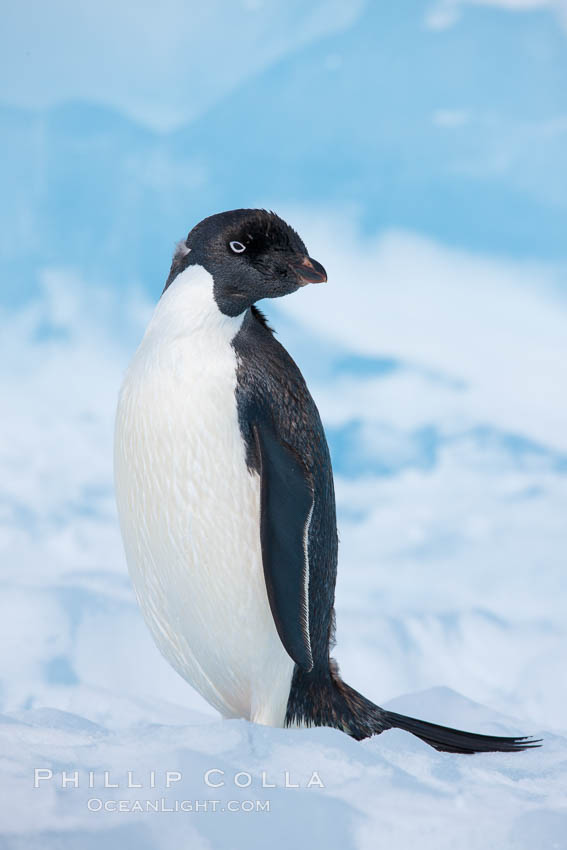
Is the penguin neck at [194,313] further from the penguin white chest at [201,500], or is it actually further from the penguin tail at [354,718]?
the penguin tail at [354,718]

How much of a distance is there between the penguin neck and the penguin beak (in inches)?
8.5

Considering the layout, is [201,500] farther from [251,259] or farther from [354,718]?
[354,718]

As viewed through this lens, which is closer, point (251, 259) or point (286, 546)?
point (286, 546)

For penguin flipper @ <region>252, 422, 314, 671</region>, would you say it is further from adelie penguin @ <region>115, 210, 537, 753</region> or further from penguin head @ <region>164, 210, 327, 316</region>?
penguin head @ <region>164, 210, 327, 316</region>

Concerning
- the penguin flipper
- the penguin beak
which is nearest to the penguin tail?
the penguin flipper

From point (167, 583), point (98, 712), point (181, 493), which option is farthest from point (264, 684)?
point (98, 712)

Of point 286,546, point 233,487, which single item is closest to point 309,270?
point 233,487

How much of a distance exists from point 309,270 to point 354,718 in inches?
50.6

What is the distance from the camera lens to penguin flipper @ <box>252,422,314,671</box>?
2451 mm

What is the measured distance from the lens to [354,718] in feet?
9.01

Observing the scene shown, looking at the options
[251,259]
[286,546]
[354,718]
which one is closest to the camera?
[286,546]

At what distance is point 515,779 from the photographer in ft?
8.25

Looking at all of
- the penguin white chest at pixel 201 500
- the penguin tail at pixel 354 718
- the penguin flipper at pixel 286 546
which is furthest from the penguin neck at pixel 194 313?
the penguin tail at pixel 354 718

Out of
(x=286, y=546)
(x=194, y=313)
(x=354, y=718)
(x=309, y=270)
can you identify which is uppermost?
(x=309, y=270)
